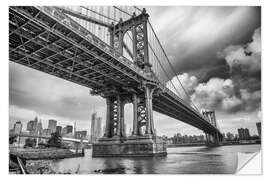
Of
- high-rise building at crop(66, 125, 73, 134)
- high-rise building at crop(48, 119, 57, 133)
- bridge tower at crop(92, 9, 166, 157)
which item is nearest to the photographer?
high-rise building at crop(48, 119, 57, 133)

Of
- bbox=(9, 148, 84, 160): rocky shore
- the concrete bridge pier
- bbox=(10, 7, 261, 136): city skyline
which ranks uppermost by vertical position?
bbox=(10, 7, 261, 136): city skyline

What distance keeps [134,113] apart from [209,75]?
13.3 m

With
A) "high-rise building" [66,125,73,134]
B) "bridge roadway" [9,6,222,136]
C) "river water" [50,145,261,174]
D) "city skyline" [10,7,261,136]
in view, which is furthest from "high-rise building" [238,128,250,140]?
"bridge roadway" [9,6,222,136]

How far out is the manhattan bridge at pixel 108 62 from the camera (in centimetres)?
1078

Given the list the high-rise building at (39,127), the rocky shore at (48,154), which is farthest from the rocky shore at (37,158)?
the high-rise building at (39,127)

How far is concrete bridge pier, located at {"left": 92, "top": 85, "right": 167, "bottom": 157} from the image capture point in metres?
18.0

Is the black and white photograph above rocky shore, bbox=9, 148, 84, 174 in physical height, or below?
above

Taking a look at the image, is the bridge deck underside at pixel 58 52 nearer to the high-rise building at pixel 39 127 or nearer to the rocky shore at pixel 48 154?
the high-rise building at pixel 39 127

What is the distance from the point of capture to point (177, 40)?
992 cm

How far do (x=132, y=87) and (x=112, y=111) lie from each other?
14.7 feet

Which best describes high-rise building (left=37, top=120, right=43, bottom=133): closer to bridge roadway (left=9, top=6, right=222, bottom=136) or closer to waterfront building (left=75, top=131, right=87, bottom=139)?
waterfront building (left=75, top=131, right=87, bottom=139)

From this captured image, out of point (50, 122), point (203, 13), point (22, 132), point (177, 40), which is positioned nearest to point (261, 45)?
point (203, 13)

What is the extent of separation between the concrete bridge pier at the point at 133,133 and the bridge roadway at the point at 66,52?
1.62m

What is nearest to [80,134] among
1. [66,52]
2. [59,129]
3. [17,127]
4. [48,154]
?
[59,129]
